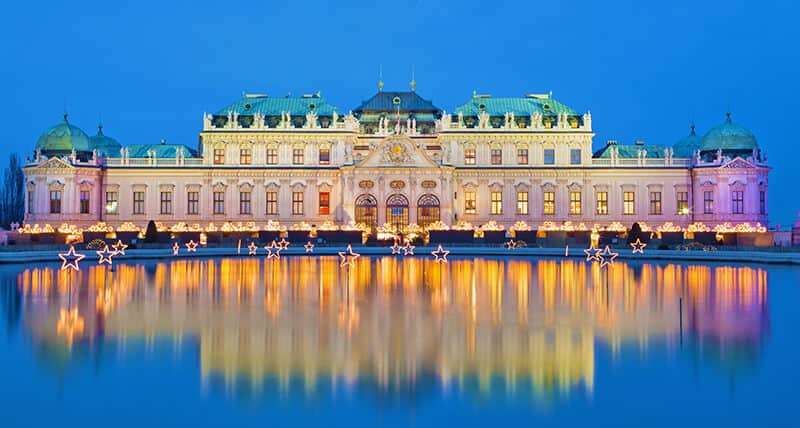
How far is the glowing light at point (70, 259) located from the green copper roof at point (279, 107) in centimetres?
2845

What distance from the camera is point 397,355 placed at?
1511 centimetres

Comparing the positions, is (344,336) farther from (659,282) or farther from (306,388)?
(659,282)

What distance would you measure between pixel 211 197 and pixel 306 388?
6171 centimetres

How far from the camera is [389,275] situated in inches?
1336

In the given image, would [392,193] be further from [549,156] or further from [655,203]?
[655,203]

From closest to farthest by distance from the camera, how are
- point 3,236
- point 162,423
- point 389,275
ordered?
point 162,423 < point 389,275 < point 3,236

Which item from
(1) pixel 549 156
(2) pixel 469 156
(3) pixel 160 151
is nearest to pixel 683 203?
(1) pixel 549 156

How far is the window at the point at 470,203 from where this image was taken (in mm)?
72062

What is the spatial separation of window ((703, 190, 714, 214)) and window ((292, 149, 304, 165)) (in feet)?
123

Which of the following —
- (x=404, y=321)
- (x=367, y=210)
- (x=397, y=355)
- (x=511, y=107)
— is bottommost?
(x=397, y=355)

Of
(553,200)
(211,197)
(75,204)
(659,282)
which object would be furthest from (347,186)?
(659,282)

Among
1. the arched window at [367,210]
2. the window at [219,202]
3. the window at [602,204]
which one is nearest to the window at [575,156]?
the window at [602,204]

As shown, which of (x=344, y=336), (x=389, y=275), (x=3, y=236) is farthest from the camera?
(x=3, y=236)

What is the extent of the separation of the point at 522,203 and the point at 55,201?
4257 centimetres
